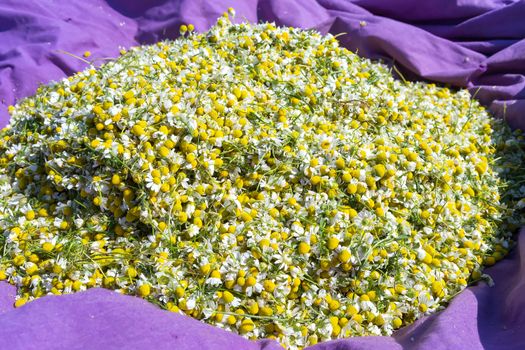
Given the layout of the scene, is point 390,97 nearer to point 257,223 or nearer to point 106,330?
point 257,223

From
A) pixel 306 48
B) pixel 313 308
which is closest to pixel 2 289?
pixel 313 308

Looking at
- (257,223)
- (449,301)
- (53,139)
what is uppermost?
(53,139)

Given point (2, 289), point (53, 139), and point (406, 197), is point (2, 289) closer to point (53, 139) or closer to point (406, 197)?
point (53, 139)

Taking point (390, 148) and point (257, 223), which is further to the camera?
point (390, 148)

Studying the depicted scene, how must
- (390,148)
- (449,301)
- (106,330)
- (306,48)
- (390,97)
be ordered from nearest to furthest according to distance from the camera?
1. (106,330)
2. (449,301)
3. (390,148)
4. (390,97)
5. (306,48)

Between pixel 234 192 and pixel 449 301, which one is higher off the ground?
pixel 234 192

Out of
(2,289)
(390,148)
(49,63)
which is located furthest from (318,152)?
(49,63)

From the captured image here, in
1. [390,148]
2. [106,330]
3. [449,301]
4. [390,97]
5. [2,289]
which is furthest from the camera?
[390,97]
